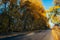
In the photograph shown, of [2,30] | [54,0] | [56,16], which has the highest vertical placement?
[54,0]

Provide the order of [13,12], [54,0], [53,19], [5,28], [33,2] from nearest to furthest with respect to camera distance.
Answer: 1. [54,0]
2. [53,19]
3. [33,2]
4. [5,28]
5. [13,12]

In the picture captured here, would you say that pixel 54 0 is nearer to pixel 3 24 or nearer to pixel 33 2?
pixel 33 2

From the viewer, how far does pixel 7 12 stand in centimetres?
2112

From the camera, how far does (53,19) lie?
12.3 metres

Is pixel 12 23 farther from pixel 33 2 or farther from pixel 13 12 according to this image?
pixel 33 2

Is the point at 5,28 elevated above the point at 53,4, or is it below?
below

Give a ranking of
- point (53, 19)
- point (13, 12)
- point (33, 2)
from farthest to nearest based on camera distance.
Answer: point (13, 12), point (33, 2), point (53, 19)

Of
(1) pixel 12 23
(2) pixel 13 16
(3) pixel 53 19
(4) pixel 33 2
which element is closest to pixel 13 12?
(2) pixel 13 16

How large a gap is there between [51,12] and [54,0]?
2.72ft

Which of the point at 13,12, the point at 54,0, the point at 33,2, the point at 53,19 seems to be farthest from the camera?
the point at 13,12

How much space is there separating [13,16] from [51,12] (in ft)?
34.3

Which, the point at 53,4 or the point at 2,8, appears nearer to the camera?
the point at 53,4

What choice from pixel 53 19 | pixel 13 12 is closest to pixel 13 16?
pixel 13 12

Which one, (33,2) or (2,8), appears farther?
(2,8)
